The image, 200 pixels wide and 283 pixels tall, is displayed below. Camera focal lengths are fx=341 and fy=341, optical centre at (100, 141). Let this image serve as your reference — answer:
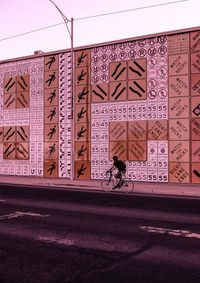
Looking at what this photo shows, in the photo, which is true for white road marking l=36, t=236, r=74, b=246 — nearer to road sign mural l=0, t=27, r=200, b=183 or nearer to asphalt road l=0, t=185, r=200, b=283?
asphalt road l=0, t=185, r=200, b=283

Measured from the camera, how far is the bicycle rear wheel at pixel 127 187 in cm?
1571

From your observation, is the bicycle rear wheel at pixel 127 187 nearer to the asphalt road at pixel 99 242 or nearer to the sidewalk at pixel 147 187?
the sidewalk at pixel 147 187

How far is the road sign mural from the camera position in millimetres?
18688

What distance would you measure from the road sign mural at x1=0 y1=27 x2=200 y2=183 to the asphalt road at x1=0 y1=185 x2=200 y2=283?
749cm

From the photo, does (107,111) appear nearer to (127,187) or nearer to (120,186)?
(127,187)

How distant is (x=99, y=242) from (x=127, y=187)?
9.25m

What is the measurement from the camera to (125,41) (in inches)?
797

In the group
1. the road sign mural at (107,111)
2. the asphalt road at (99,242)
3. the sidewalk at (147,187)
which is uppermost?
the road sign mural at (107,111)

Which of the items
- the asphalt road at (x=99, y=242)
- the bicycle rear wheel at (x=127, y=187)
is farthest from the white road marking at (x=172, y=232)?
the bicycle rear wheel at (x=127, y=187)

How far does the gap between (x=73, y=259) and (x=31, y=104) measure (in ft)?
62.6

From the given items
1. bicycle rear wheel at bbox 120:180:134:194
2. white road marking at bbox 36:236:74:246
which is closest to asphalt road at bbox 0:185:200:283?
white road marking at bbox 36:236:74:246

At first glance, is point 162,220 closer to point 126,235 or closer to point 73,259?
point 126,235

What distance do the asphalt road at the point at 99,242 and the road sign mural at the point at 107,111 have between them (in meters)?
7.49

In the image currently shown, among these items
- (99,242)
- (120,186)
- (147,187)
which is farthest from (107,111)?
(99,242)
